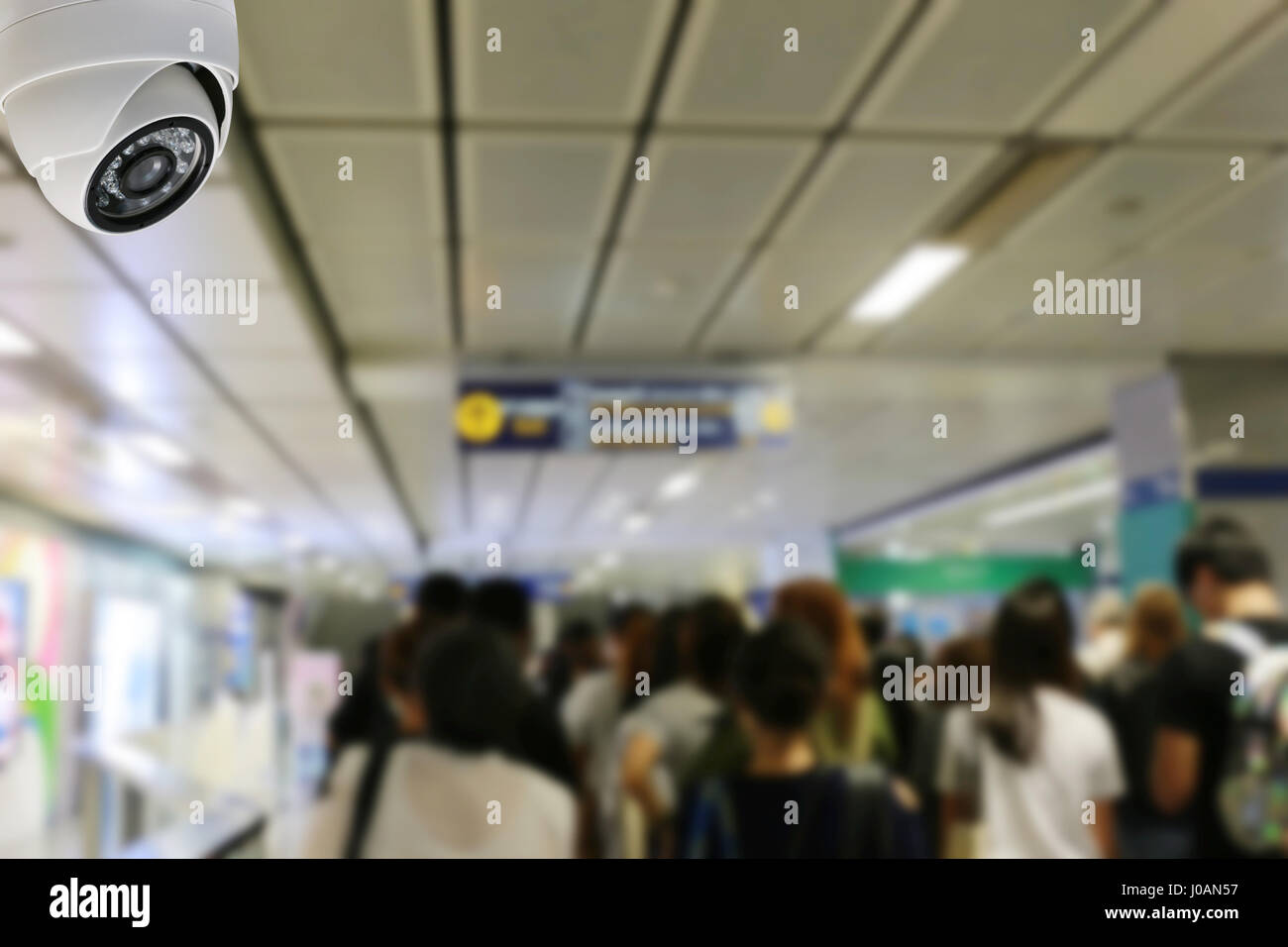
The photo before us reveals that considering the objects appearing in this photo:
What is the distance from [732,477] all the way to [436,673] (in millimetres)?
6536

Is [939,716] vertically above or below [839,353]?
below

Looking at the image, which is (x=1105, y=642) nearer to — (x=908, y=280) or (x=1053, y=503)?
(x=908, y=280)

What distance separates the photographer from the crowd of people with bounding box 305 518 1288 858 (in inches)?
65.8

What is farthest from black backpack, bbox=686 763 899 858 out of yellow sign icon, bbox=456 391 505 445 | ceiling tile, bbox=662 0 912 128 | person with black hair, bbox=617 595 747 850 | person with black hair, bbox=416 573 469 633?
yellow sign icon, bbox=456 391 505 445

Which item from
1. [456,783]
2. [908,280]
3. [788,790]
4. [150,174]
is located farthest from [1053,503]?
[150,174]

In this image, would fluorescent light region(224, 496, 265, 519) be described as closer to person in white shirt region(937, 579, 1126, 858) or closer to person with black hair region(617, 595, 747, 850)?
person with black hair region(617, 595, 747, 850)

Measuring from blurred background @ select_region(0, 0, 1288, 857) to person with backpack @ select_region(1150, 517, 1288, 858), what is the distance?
2.02ft

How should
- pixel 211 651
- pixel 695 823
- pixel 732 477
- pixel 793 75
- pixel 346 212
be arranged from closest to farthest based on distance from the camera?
pixel 695 823, pixel 793 75, pixel 346 212, pixel 211 651, pixel 732 477

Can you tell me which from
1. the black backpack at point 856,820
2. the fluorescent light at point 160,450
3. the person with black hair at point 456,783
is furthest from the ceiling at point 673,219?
the black backpack at point 856,820

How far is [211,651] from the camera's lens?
21.6 feet

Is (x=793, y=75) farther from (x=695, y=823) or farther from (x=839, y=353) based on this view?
(x=839, y=353)

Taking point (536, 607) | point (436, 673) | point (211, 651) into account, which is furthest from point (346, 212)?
point (211, 651)

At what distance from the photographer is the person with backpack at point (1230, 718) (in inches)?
78.5

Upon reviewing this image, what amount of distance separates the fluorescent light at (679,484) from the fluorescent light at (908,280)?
3.10 m
